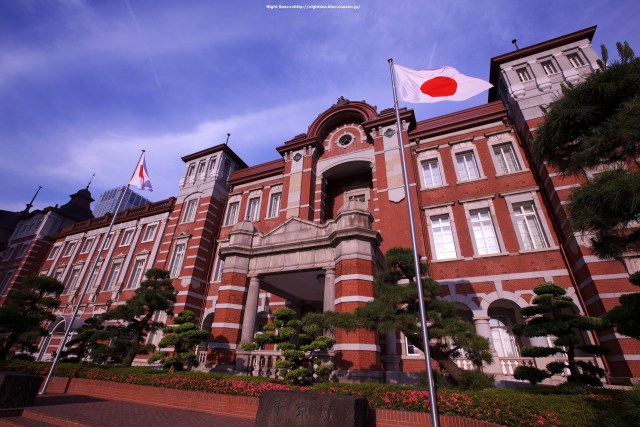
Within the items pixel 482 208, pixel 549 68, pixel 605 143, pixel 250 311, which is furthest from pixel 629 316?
pixel 549 68

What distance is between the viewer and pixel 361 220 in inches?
439

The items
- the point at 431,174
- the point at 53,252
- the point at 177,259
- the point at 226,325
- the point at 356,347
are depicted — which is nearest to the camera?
the point at 356,347

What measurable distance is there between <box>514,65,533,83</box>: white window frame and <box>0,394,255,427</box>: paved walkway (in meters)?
20.2

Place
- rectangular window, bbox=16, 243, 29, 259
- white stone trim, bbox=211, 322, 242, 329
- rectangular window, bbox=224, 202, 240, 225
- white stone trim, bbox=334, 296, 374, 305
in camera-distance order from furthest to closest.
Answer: rectangular window, bbox=16, 243, 29, 259 → rectangular window, bbox=224, 202, 240, 225 → white stone trim, bbox=211, 322, 242, 329 → white stone trim, bbox=334, 296, 374, 305

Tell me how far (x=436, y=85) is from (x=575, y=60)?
13.2 meters

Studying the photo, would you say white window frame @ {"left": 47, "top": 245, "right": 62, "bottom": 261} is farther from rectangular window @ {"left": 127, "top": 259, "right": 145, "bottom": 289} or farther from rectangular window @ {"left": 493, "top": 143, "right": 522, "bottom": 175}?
rectangular window @ {"left": 493, "top": 143, "right": 522, "bottom": 175}

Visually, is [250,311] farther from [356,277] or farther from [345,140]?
[345,140]

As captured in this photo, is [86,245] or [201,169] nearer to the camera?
[201,169]

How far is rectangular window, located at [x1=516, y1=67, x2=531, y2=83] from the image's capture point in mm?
16214

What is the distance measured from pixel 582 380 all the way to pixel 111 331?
57.6ft

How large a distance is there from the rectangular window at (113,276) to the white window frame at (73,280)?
4201 millimetres

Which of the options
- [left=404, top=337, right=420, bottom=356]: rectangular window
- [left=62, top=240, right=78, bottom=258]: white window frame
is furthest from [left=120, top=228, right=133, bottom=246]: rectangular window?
[left=404, top=337, right=420, bottom=356]: rectangular window

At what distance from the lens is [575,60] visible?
51.5ft

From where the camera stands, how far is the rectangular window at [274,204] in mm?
20344
